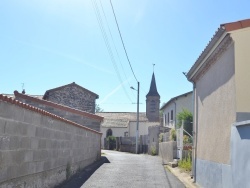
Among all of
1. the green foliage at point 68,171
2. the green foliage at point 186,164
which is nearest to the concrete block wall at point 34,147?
the green foliage at point 68,171

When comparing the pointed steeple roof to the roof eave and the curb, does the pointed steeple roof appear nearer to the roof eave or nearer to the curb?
the curb

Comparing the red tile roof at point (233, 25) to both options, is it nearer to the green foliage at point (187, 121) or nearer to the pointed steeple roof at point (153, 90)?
the green foliage at point (187, 121)

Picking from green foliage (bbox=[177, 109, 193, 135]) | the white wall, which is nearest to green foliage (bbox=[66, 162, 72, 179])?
green foliage (bbox=[177, 109, 193, 135])

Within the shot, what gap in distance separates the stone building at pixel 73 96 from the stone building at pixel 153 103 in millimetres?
27948

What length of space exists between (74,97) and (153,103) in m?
31.0

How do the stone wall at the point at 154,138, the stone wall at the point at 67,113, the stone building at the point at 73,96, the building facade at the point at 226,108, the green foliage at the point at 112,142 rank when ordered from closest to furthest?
the building facade at the point at 226,108 → the stone wall at the point at 67,113 → the stone wall at the point at 154,138 → the stone building at the point at 73,96 → the green foliage at the point at 112,142

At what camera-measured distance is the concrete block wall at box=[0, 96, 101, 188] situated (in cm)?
664

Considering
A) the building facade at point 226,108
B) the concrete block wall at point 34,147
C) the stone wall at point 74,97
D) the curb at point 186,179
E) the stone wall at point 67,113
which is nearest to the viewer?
the concrete block wall at point 34,147

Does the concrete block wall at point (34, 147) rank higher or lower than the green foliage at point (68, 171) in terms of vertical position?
higher

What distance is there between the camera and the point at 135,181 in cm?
1277

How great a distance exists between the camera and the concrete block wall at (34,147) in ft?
21.8

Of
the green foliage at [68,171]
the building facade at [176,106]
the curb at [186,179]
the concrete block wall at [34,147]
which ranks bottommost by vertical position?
the curb at [186,179]

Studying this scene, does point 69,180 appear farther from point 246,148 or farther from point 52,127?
point 246,148

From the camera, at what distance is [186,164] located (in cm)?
1639
